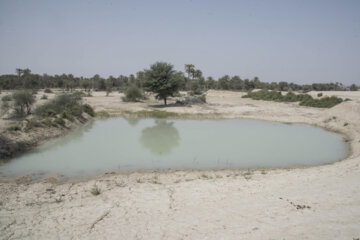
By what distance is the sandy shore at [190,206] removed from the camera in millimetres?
4762

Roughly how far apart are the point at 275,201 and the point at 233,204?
1266 millimetres

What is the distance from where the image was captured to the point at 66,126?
57.6 ft

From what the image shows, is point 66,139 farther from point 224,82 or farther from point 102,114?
point 224,82

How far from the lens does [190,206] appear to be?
20.3 ft

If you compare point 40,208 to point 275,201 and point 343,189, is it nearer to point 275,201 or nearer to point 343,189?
point 275,201

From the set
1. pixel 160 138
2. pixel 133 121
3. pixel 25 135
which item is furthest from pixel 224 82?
pixel 25 135

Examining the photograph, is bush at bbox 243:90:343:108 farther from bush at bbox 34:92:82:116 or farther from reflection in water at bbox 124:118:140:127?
bush at bbox 34:92:82:116

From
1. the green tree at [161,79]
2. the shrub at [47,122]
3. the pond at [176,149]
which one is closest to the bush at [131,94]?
the green tree at [161,79]

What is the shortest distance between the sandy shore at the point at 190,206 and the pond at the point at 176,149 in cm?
153

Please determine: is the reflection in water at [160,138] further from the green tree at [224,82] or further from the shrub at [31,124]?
the green tree at [224,82]

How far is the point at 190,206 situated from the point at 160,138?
1018 cm

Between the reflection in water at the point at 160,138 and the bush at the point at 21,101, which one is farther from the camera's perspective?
the bush at the point at 21,101

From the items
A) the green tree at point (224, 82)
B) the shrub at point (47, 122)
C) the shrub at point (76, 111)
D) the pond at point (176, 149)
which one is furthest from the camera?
the green tree at point (224, 82)

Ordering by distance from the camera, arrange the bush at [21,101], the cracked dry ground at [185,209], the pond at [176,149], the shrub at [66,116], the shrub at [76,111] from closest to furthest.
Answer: the cracked dry ground at [185,209], the pond at [176,149], the shrub at [66,116], the bush at [21,101], the shrub at [76,111]
